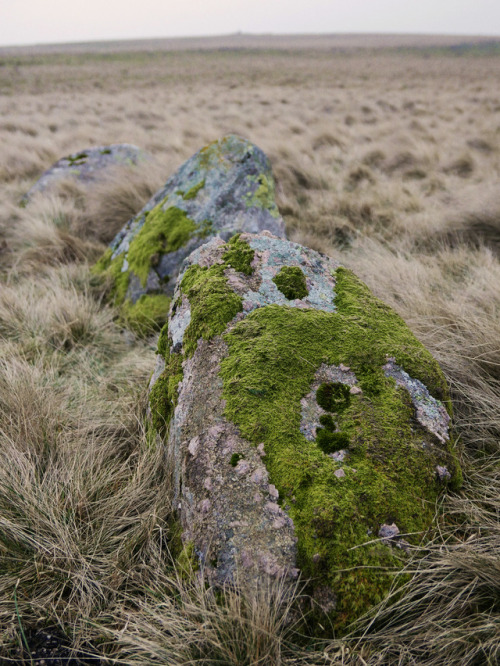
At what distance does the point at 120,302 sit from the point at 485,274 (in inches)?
119

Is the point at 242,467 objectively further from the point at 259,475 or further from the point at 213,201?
the point at 213,201

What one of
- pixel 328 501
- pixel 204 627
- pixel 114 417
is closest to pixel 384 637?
pixel 328 501

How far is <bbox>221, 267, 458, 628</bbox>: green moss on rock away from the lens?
125 centimetres

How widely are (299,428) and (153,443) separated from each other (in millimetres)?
749

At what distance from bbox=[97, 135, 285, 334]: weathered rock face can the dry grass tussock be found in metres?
0.40

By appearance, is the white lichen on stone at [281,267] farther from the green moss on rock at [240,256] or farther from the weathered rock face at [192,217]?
the weathered rock face at [192,217]

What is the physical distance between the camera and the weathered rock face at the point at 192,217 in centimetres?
345

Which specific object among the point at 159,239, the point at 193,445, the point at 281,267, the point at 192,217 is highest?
the point at 281,267

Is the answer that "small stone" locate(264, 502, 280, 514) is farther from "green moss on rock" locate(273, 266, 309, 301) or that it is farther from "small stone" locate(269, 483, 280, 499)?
"green moss on rock" locate(273, 266, 309, 301)

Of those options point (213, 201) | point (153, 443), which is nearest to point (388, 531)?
point (153, 443)

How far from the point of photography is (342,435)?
1.50 meters

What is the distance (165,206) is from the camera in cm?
374

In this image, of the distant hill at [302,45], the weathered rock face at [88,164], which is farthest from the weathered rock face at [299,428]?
the distant hill at [302,45]

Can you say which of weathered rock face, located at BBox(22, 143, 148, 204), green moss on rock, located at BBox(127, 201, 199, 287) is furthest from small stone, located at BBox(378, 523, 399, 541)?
weathered rock face, located at BBox(22, 143, 148, 204)
